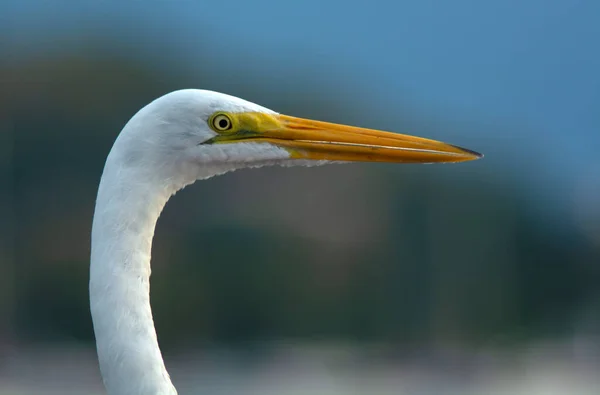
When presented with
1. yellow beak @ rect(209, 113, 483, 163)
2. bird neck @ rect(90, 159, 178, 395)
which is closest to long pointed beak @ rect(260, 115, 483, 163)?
yellow beak @ rect(209, 113, 483, 163)

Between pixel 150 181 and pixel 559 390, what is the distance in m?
7.86

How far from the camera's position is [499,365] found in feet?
30.6

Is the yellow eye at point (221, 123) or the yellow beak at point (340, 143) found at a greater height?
the yellow eye at point (221, 123)

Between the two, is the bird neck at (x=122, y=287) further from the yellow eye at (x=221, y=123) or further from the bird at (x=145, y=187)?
the yellow eye at (x=221, y=123)

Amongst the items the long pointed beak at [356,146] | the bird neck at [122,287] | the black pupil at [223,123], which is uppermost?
the black pupil at [223,123]

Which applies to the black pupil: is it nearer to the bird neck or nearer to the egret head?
the egret head

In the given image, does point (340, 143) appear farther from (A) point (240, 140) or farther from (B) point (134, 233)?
(B) point (134, 233)

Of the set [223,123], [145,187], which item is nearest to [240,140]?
[223,123]

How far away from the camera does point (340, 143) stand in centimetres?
136

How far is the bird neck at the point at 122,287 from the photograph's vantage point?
47.1 inches

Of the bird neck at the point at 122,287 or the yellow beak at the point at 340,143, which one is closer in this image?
the bird neck at the point at 122,287

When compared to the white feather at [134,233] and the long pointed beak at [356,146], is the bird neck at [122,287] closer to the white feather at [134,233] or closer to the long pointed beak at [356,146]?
the white feather at [134,233]

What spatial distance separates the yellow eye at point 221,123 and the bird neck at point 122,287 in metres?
0.13

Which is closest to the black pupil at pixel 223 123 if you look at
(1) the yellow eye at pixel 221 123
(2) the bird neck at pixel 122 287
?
(1) the yellow eye at pixel 221 123
